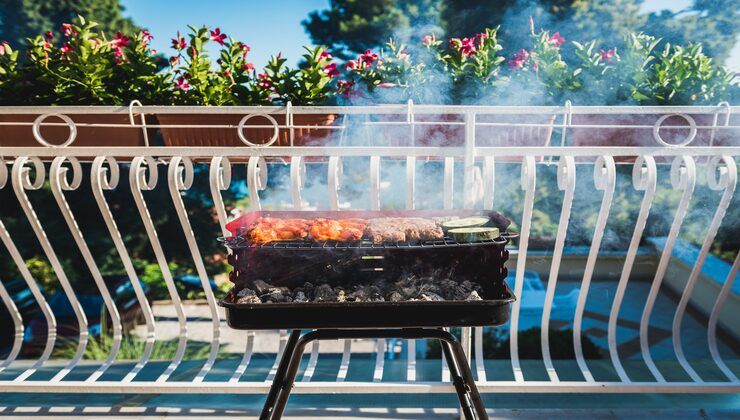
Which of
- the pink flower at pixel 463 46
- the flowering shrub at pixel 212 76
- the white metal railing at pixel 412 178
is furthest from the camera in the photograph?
the pink flower at pixel 463 46

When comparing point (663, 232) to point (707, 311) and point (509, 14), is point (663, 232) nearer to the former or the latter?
point (707, 311)

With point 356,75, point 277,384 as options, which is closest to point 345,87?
point 356,75

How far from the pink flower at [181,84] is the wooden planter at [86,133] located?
19 centimetres

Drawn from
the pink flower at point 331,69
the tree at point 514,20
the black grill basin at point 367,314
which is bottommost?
the black grill basin at point 367,314

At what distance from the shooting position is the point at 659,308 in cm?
1069

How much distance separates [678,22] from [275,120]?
7741mm

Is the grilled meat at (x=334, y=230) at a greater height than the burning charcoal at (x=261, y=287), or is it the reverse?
the grilled meat at (x=334, y=230)

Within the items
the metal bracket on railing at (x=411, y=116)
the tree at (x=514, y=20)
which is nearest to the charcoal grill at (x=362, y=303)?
the metal bracket on railing at (x=411, y=116)

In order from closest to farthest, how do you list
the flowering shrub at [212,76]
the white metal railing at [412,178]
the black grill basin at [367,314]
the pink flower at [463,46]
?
the black grill basin at [367,314] → the white metal railing at [412,178] → the flowering shrub at [212,76] → the pink flower at [463,46]

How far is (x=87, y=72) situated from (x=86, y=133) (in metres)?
0.25

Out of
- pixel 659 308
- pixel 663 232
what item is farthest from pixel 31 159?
pixel 659 308

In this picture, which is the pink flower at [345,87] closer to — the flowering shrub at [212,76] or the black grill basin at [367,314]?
the flowering shrub at [212,76]

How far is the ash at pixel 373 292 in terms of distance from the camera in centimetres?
137

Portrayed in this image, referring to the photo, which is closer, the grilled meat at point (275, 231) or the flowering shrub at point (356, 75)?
the grilled meat at point (275, 231)
